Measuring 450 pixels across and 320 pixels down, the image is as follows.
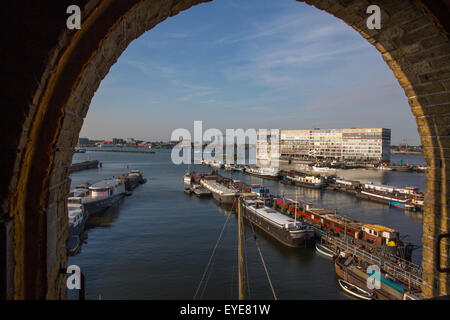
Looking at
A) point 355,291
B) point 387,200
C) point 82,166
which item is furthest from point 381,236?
point 82,166

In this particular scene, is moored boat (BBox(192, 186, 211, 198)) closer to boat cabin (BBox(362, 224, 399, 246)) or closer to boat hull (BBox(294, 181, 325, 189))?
boat hull (BBox(294, 181, 325, 189))

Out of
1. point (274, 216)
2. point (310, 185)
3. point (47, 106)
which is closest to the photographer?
point (47, 106)

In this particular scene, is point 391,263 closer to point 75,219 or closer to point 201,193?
point 75,219

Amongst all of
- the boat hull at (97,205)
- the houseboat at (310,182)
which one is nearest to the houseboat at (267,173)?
the houseboat at (310,182)

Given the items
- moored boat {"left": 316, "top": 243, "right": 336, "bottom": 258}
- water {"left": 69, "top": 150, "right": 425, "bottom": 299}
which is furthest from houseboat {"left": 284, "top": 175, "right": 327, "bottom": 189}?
moored boat {"left": 316, "top": 243, "right": 336, "bottom": 258}

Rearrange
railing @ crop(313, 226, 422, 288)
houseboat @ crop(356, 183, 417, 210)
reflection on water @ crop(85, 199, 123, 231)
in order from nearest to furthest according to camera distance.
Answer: railing @ crop(313, 226, 422, 288), reflection on water @ crop(85, 199, 123, 231), houseboat @ crop(356, 183, 417, 210)

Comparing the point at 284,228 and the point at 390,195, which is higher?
Result: the point at 284,228

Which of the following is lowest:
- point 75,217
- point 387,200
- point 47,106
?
point 387,200
